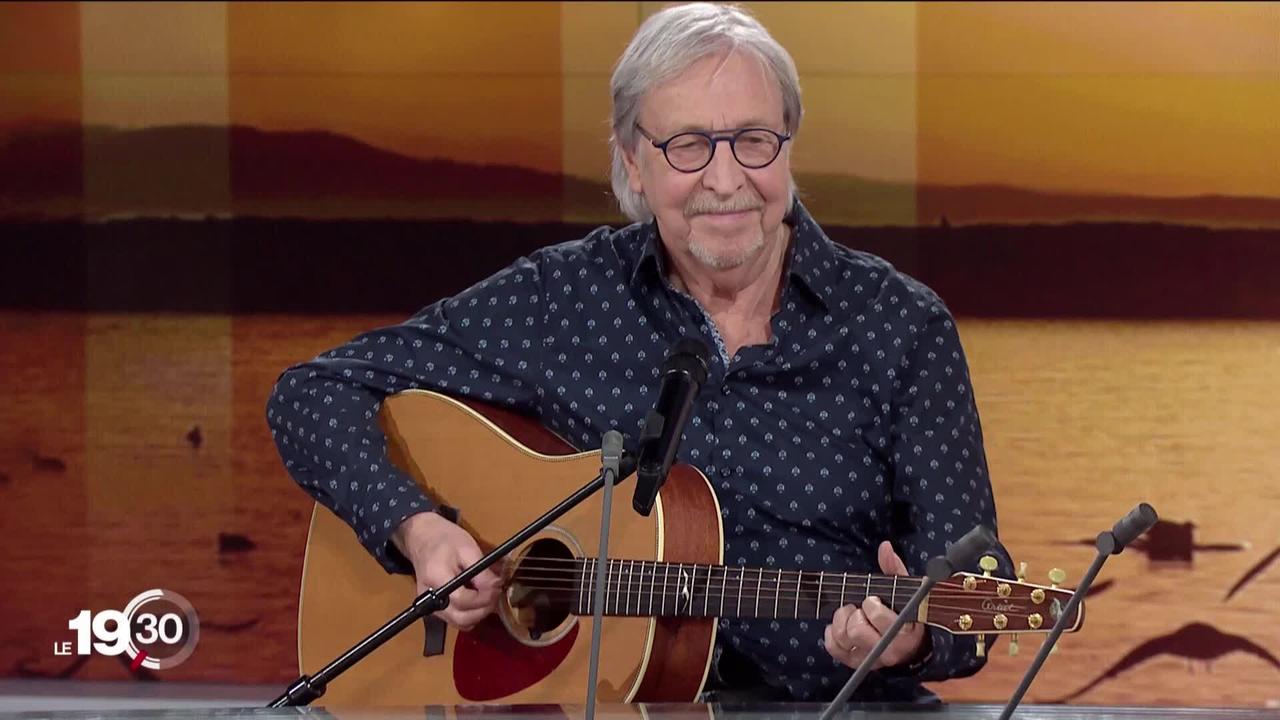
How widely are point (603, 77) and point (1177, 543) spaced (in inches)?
66.0

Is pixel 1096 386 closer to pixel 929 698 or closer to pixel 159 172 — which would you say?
pixel 929 698

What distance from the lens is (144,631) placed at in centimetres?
355

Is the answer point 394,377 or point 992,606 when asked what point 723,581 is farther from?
point 394,377

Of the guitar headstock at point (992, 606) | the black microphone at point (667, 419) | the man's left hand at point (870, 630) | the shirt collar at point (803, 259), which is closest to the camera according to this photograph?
the black microphone at point (667, 419)

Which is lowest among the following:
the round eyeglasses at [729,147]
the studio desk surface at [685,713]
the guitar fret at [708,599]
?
the guitar fret at [708,599]

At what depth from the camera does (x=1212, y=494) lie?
332 centimetres

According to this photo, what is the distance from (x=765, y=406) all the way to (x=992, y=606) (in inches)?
23.7

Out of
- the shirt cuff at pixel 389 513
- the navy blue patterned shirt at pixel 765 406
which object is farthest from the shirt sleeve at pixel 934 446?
the shirt cuff at pixel 389 513

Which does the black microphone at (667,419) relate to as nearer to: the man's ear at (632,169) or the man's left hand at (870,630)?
the man's left hand at (870,630)

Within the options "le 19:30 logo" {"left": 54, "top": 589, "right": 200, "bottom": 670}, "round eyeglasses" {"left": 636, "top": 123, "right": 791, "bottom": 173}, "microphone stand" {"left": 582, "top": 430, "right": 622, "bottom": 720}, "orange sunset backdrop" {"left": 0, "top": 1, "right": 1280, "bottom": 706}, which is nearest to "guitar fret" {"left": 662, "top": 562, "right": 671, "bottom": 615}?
"microphone stand" {"left": 582, "top": 430, "right": 622, "bottom": 720}

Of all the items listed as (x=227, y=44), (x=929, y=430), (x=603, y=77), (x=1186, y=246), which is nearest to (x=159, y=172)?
(x=227, y=44)

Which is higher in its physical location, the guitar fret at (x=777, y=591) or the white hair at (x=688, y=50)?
the white hair at (x=688, y=50)

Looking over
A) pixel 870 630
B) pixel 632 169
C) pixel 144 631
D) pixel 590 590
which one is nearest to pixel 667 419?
pixel 870 630

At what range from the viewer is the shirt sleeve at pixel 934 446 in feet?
7.02
